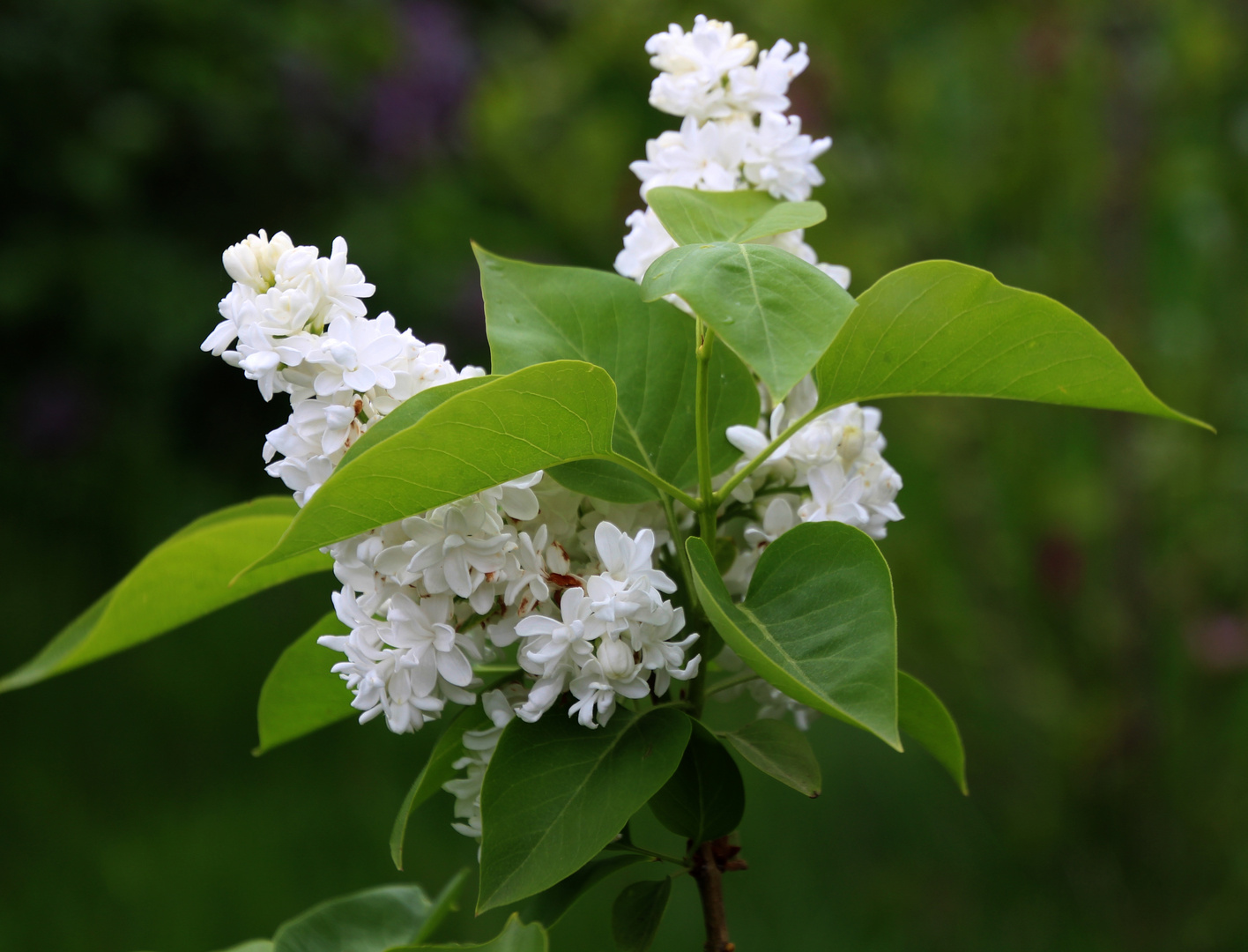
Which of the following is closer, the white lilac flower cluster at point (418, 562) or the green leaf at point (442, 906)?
the white lilac flower cluster at point (418, 562)

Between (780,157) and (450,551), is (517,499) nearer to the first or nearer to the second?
(450,551)

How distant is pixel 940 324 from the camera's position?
38 cm

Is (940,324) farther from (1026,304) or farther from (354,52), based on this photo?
(354,52)

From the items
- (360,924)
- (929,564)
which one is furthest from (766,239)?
(929,564)

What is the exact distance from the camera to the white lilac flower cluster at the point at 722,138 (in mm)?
476

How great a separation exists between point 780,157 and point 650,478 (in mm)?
173

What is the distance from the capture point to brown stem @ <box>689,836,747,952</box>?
433 mm

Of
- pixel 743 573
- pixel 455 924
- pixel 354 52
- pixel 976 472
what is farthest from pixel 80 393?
pixel 743 573

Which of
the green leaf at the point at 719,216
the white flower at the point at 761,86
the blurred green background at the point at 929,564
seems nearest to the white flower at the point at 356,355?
the green leaf at the point at 719,216

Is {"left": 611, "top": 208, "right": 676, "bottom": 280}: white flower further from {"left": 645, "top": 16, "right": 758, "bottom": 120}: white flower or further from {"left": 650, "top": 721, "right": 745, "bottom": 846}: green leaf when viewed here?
{"left": 650, "top": 721, "right": 745, "bottom": 846}: green leaf

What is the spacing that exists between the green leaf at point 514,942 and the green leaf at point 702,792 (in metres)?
0.07

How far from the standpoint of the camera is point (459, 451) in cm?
32

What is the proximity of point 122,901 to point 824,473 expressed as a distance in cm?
155

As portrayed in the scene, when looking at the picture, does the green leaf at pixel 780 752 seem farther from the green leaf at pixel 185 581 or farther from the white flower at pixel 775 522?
the green leaf at pixel 185 581
